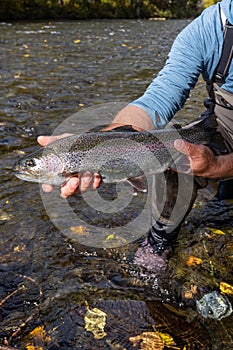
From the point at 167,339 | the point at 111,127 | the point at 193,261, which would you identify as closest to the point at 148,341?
the point at 167,339

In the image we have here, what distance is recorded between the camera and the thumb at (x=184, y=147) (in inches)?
82.7

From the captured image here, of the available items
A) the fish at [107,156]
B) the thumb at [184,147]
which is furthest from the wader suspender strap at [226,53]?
the thumb at [184,147]

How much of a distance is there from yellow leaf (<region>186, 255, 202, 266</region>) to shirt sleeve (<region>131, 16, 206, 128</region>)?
1012 mm

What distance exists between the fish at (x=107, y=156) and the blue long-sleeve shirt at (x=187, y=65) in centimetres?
35

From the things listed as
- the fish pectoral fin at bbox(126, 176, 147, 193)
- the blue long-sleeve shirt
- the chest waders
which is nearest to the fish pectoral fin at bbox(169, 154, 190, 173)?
the chest waders

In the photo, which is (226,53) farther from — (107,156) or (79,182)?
(79,182)

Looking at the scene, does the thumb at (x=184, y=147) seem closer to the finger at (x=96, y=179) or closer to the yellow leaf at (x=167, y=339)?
the finger at (x=96, y=179)

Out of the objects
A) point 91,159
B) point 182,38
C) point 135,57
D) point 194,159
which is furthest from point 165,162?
point 135,57

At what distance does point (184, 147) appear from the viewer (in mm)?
2113

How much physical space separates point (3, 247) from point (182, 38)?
210 centimetres

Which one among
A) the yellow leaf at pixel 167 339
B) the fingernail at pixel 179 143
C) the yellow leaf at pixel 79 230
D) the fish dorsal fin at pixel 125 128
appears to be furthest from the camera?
the yellow leaf at pixel 79 230

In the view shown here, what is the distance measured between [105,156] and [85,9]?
33085mm

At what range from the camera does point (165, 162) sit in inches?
96.3

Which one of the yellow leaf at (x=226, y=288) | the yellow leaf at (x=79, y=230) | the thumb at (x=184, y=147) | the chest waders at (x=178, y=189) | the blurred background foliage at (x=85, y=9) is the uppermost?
the thumb at (x=184, y=147)
